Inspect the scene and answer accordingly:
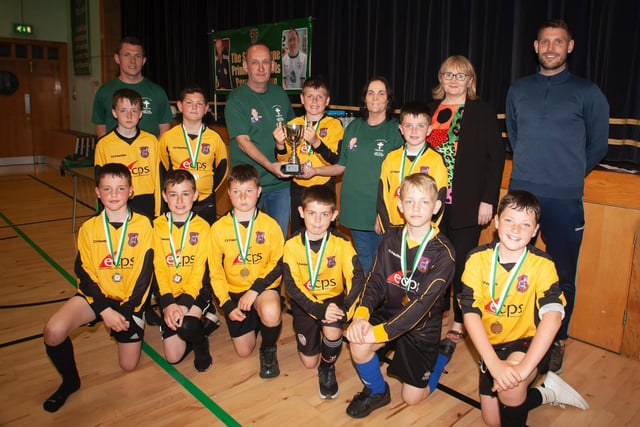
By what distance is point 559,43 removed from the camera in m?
2.77

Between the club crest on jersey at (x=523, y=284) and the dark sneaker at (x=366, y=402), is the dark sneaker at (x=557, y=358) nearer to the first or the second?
the club crest on jersey at (x=523, y=284)

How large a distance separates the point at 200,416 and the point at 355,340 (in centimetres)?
90

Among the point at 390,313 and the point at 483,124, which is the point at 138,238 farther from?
the point at 483,124

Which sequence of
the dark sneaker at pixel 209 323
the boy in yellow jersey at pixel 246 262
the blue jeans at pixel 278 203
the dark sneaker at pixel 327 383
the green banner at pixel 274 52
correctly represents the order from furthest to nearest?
the green banner at pixel 274 52 < the blue jeans at pixel 278 203 < the dark sneaker at pixel 209 323 < the boy in yellow jersey at pixel 246 262 < the dark sneaker at pixel 327 383

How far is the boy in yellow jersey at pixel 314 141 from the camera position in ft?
10.7

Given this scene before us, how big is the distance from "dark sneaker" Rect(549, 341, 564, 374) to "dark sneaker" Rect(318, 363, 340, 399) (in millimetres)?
1360

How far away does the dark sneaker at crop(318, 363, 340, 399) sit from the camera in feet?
8.81

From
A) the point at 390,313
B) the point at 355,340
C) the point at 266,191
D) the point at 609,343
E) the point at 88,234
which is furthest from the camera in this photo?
the point at 266,191

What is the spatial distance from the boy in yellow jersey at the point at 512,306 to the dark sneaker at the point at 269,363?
1194 mm

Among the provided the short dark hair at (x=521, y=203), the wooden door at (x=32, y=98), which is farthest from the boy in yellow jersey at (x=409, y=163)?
the wooden door at (x=32, y=98)

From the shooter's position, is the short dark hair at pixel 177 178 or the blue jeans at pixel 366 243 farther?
the blue jeans at pixel 366 243

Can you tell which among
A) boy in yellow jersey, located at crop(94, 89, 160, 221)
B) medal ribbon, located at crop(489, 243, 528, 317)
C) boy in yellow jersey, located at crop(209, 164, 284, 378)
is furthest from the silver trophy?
medal ribbon, located at crop(489, 243, 528, 317)

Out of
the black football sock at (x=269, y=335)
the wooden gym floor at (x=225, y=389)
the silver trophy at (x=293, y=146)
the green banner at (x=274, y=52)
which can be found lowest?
the wooden gym floor at (x=225, y=389)

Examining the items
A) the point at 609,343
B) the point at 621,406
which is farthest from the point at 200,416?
the point at 609,343
